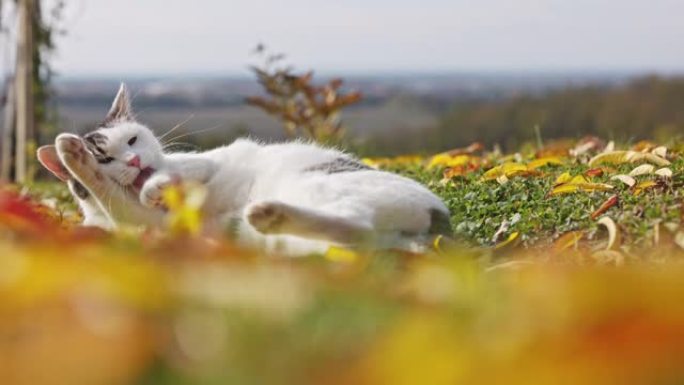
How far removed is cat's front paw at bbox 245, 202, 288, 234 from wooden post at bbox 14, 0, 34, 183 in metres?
5.64

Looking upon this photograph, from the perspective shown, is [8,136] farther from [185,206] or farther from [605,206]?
[185,206]

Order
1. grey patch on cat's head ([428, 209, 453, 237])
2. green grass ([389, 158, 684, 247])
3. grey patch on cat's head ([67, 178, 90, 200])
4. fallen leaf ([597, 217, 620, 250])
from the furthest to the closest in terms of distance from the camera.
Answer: grey patch on cat's head ([67, 178, 90, 200]) < grey patch on cat's head ([428, 209, 453, 237]) < green grass ([389, 158, 684, 247]) < fallen leaf ([597, 217, 620, 250])

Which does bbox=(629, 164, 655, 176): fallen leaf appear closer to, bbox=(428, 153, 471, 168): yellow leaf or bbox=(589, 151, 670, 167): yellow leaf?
bbox=(589, 151, 670, 167): yellow leaf

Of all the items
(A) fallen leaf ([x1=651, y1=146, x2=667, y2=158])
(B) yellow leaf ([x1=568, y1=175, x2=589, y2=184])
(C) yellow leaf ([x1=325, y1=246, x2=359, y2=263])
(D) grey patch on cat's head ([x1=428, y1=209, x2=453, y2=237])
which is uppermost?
(C) yellow leaf ([x1=325, y1=246, x2=359, y2=263])

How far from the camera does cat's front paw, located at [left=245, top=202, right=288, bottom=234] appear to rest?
229 cm

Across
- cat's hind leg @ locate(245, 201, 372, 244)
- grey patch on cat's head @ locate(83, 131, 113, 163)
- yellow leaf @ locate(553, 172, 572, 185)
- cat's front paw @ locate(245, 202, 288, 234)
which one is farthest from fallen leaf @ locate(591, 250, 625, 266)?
grey patch on cat's head @ locate(83, 131, 113, 163)

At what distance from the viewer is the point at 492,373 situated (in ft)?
3.22

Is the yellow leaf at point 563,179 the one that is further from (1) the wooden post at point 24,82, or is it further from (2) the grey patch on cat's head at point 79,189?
(1) the wooden post at point 24,82

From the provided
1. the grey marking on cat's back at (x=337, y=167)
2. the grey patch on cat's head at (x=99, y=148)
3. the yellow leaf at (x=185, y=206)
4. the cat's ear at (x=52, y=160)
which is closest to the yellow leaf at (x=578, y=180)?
the grey marking on cat's back at (x=337, y=167)

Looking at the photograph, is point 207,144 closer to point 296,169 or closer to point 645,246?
point 296,169

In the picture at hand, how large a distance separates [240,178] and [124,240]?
1488mm

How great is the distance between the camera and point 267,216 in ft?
7.57

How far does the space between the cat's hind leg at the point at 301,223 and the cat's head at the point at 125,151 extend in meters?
0.88

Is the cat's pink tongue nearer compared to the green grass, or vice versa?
the green grass
